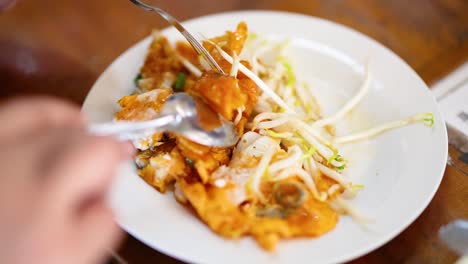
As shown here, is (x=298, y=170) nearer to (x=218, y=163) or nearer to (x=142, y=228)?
(x=218, y=163)

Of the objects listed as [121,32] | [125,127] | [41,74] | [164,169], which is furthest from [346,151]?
[41,74]

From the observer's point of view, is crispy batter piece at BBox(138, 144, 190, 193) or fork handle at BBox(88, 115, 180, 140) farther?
crispy batter piece at BBox(138, 144, 190, 193)

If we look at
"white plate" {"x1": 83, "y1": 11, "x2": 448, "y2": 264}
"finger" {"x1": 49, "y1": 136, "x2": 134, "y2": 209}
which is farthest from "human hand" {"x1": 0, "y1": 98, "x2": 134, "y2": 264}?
"white plate" {"x1": 83, "y1": 11, "x2": 448, "y2": 264}

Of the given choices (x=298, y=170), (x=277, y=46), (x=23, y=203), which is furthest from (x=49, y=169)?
(x=277, y=46)

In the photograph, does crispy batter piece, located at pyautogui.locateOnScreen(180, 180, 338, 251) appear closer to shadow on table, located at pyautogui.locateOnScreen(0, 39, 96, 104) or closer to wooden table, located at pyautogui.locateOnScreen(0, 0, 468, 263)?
wooden table, located at pyautogui.locateOnScreen(0, 0, 468, 263)

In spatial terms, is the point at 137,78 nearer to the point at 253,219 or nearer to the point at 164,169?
the point at 164,169
